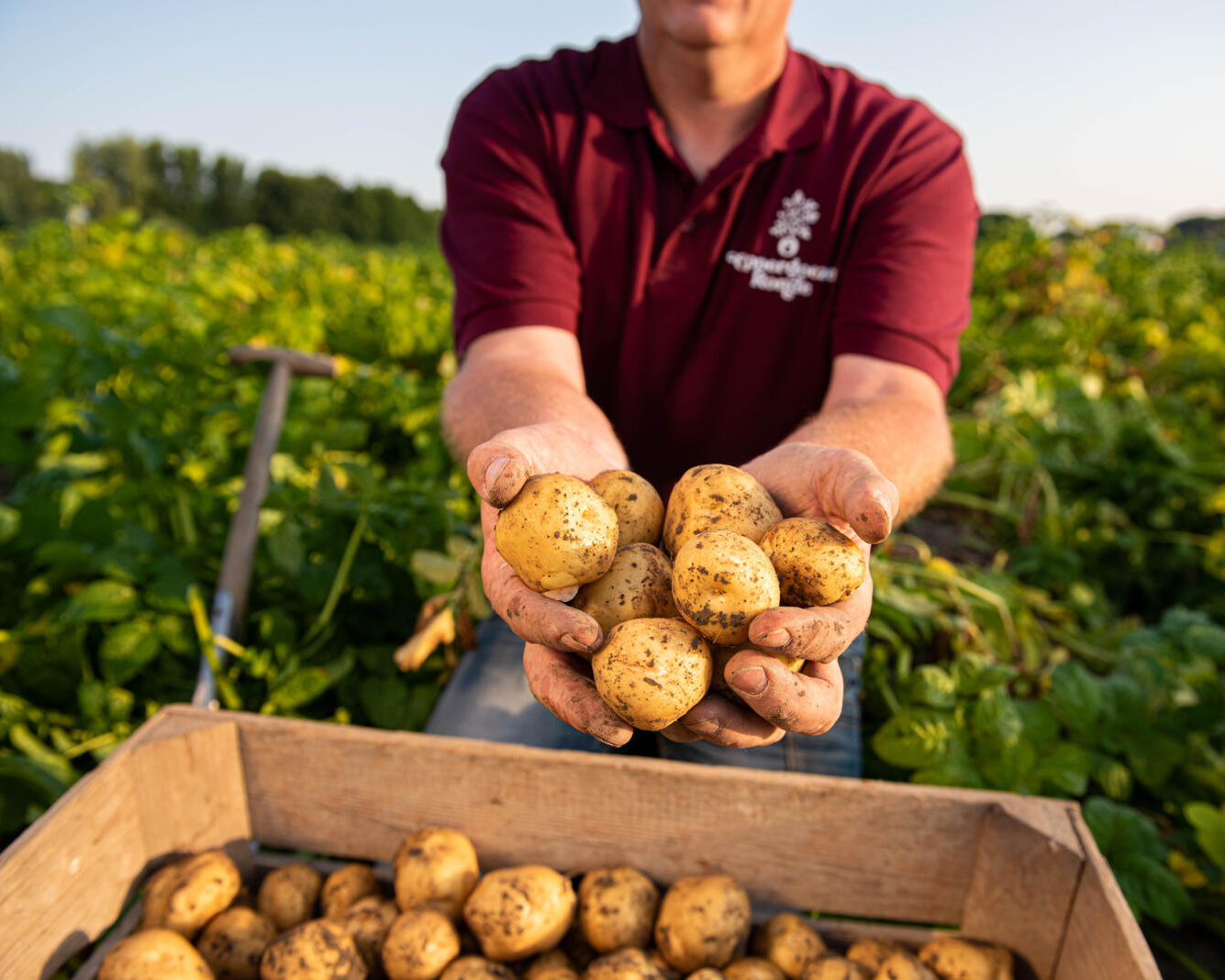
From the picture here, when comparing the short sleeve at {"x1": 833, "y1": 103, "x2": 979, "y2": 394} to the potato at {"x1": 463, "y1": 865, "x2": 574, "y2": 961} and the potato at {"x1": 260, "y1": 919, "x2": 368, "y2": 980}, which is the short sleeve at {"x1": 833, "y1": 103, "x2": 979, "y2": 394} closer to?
the potato at {"x1": 463, "y1": 865, "x2": 574, "y2": 961}

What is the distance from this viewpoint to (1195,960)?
2.03 meters

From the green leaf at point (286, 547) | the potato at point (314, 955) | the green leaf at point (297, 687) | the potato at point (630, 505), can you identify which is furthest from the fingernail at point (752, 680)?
the green leaf at point (286, 547)

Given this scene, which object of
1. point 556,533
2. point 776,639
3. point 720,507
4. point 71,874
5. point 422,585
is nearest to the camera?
point 776,639

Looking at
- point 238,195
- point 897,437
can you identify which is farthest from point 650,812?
point 238,195

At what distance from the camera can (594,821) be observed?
164 cm

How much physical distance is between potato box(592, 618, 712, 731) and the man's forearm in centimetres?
73

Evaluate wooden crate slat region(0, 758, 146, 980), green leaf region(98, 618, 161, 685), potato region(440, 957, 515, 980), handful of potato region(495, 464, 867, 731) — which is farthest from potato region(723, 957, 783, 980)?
green leaf region(98, 618, 161, 685)

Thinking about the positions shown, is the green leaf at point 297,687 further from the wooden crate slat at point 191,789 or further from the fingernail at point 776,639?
the fingernail at point 776,639

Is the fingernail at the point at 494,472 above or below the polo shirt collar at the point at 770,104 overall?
below

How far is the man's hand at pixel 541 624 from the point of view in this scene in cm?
115

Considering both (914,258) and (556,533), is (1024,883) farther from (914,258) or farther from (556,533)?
(914,258)

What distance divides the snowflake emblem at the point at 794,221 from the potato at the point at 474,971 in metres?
1.96

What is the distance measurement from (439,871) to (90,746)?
1.17m

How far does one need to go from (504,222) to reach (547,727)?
1456mm
